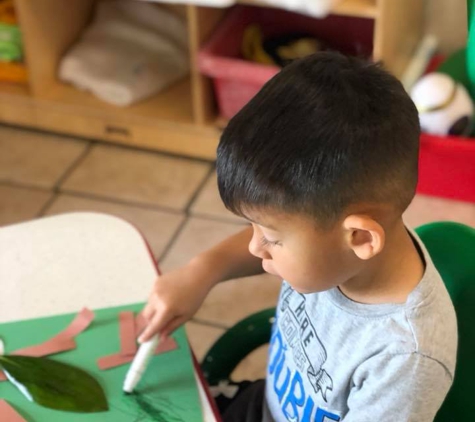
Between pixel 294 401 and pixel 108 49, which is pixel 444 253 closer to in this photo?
pixel 294 401

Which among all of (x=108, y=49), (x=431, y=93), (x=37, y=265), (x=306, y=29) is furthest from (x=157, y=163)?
(x=37, y=265)

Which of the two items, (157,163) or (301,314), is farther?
(157,163)

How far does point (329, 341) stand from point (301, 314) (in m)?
0.06

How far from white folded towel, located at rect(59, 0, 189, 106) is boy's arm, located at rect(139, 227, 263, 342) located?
3.84 feet

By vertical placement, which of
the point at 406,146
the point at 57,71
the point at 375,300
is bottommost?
the point at 57,71

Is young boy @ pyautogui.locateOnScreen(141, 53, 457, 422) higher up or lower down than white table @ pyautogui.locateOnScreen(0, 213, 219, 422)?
higher up


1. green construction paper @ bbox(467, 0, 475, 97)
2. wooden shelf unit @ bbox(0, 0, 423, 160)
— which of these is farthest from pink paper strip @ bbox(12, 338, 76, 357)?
wooden shelf unit @ bbox(0, 0, 423, 160)

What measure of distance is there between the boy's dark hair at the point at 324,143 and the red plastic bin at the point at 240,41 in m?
1.05

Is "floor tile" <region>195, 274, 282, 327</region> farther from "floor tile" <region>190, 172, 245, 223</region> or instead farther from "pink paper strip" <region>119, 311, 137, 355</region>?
"pink paper strip" <region>119, 311, 137, 355</region>

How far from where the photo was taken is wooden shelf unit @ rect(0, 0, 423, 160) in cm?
181

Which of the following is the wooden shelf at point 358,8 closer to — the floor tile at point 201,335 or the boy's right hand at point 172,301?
the floor tile at point 201,335

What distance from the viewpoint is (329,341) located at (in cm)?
72

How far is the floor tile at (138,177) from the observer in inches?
72.0

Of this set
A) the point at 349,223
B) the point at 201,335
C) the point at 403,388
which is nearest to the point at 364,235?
the point at 349,223
